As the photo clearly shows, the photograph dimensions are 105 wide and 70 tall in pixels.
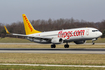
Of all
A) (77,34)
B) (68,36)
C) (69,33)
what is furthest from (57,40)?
(77,34)

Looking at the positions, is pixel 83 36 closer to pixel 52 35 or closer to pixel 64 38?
pixel 64 38

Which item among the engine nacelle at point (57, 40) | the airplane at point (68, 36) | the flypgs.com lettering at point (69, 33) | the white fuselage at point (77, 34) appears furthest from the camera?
the engine nacelle at point (57, 40)

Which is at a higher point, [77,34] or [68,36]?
[77,34]

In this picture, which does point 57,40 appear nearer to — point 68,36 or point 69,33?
point 68,36

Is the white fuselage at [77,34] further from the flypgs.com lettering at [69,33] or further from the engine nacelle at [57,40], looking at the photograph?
the engine nacelle at [57,40]

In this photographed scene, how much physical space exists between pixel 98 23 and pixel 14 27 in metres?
63.0

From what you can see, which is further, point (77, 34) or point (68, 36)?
point (68, 36)

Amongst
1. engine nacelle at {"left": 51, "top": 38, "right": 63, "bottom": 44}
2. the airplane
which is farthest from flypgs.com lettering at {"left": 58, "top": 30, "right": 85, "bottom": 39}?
engine nacelle at {"left": 51, "top": 38, "right": 63, "bottom": 44}

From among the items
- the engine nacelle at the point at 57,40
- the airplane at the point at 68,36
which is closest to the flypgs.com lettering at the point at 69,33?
the airplane at the point at 68,36

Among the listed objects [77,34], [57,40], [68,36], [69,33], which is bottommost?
[57,40]

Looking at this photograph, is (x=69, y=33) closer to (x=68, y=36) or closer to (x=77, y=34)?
(x=68, y=36)

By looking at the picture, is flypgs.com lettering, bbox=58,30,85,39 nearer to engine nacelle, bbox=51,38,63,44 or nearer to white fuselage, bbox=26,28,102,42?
white fuselage, bbox=26,28,102,42

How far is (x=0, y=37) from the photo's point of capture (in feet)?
395

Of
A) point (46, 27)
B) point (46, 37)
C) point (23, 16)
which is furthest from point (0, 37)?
point (46, 37)
